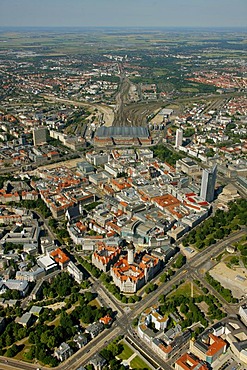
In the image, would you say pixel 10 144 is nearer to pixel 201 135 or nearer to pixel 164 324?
pixel 201 135

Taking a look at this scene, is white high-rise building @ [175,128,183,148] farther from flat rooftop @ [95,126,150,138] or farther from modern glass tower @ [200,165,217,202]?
modern glass tower @ [200,165,217,202]

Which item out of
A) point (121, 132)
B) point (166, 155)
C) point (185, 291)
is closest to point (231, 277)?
point (185, 291)

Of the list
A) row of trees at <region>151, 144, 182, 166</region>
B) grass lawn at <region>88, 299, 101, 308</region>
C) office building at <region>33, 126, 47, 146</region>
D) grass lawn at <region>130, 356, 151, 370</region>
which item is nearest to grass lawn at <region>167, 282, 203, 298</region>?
grass lawn at <region>88, 299, 101, 308</region>

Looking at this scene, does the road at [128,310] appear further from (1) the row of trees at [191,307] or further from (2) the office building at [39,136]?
(2) the office building at [39,136]

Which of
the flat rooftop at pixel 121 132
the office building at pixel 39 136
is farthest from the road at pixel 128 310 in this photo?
the office building at pixel 39 136

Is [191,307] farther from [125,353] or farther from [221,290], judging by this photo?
[125,353]

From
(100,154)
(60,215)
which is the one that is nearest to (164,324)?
(60,215)
